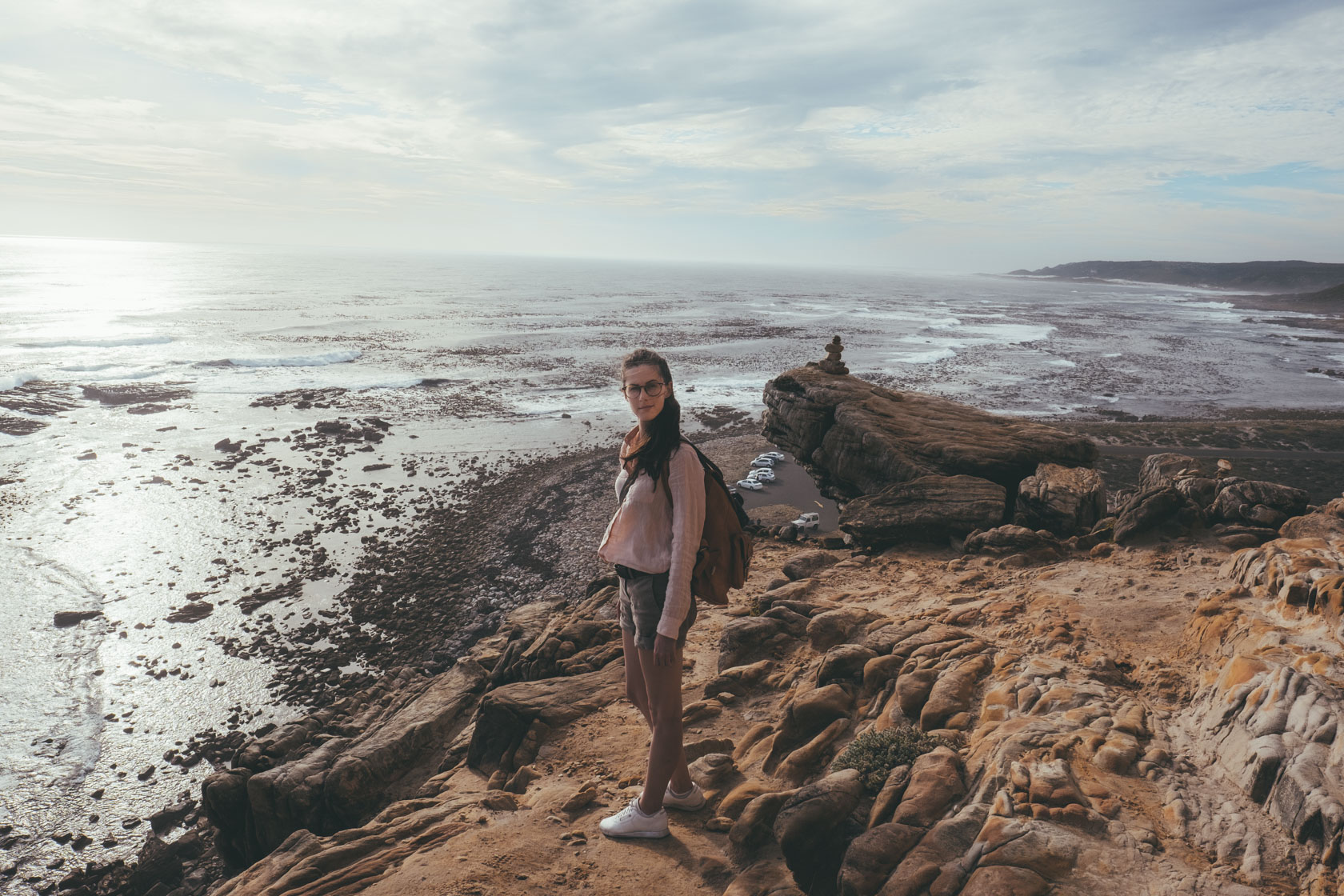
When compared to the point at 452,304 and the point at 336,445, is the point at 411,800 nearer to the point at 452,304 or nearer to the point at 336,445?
the point at 336,445

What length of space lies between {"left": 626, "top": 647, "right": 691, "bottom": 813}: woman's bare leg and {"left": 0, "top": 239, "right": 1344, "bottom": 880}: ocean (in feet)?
38.4

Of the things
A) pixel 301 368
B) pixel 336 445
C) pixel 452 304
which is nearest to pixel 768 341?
pixel 301 368

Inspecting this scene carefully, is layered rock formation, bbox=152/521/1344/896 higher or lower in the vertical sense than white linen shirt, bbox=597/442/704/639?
lower

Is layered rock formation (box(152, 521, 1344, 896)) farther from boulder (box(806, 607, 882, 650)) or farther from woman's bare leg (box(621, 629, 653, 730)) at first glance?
woman's bare leg (box(621, 629, 653, 730))

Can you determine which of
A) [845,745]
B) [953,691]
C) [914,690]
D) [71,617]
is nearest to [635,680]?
[845,745]

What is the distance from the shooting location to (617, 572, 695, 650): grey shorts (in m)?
4.62

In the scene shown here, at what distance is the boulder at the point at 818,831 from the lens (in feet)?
16.2

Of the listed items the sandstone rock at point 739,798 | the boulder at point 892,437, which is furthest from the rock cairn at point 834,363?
the sandstone rock at point 739,798

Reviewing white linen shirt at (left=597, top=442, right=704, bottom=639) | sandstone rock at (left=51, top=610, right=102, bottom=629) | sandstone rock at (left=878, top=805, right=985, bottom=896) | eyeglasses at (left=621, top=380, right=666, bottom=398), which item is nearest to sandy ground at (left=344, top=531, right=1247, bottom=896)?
sandstone rock at (left=878, top=805, right=985, bottom=896)

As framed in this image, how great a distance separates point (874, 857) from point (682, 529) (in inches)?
106

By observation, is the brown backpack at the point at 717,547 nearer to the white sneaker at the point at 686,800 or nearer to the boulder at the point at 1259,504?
the white sneaker at the point at 686,800

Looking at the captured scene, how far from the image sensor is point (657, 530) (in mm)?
4617

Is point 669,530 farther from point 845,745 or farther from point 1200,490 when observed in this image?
point 1200,490

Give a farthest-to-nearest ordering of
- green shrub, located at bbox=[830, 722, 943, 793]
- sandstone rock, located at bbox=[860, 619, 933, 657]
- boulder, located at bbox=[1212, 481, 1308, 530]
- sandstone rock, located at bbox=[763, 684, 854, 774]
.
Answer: boulder, located at bbox=[1212, 481, 1308, 530] → sandstone rock, located at bbox=[860, 619, 933, 657] → sandstone rock, located at bbox=[763, 684, 854, 774] → green shrub, located at bbox=[830, 722, 943, 793]
